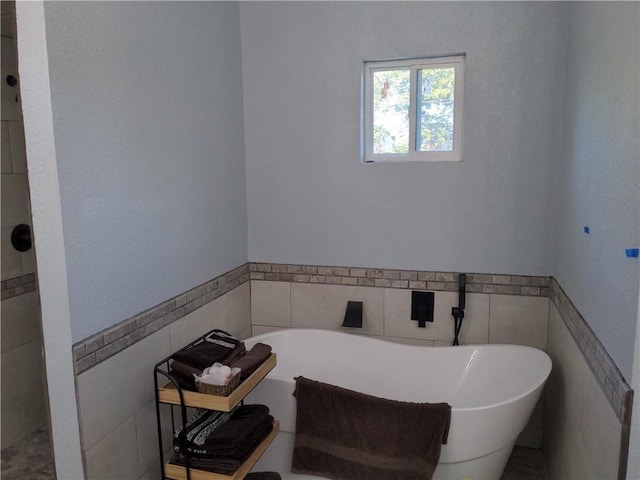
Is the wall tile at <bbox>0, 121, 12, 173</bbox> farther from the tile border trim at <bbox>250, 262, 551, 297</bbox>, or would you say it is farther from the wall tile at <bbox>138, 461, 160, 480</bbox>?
the wall tile at <bbox>138, 461, 160, 480</bbox>

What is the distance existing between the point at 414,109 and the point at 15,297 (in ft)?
8.05

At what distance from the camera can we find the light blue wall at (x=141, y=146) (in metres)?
1.59

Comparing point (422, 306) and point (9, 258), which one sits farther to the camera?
point (422, 306)

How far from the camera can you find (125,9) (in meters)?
1.82

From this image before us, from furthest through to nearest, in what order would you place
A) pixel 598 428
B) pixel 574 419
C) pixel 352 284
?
1. pixel 352 284
2. pixel 574 419
3. pixel 598 428

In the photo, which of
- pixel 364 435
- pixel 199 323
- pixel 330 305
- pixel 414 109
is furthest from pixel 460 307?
pixel 199 323

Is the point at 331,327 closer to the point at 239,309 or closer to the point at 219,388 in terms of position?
the point at 239,309

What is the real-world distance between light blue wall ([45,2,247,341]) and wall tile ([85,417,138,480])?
42 centimetres

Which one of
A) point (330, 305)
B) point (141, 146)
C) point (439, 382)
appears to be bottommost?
point (439, 382)

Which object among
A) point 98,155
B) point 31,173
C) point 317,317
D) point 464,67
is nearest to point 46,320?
point 31,173

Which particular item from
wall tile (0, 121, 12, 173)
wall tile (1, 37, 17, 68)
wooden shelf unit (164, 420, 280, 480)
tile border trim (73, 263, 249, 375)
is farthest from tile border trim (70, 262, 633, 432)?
wall tile (1, 37, 17, 68)

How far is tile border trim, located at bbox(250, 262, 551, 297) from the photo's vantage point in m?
2.60

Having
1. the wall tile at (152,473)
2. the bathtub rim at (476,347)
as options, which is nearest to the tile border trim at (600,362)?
the bathtub rim at (476,347)

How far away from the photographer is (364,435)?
2004 mm
